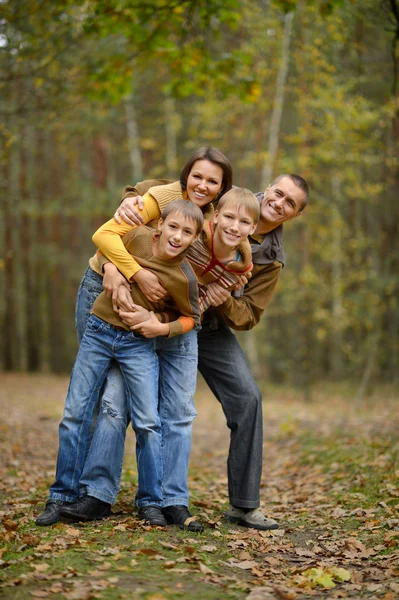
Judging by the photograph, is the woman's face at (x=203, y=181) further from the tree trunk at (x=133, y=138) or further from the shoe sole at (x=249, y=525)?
the tree trunk at (x=133, y=138)

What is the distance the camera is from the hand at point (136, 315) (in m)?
4.13

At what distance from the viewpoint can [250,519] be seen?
184 inches

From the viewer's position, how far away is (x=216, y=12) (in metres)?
7.12

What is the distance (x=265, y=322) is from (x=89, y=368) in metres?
16.5

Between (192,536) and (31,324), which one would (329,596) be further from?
(31,324)

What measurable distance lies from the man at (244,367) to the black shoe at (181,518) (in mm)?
534

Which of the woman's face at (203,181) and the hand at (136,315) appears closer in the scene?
the hand at (136,315)

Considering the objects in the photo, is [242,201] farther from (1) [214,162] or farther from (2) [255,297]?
(2) [255,297]

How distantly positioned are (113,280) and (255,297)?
1.10 meters

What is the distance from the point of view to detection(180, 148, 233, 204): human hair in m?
4.25

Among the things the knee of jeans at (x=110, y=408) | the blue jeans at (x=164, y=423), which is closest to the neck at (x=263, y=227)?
the blue jeans at (x=164, y=423)

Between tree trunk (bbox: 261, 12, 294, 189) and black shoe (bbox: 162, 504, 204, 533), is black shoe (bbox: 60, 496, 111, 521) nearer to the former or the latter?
black shoe (bbox: 162, 504, 204, 533)

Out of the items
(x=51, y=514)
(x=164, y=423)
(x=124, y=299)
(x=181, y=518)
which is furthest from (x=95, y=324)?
(x=181, y=518)

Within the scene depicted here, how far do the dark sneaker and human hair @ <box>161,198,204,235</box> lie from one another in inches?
81.9
